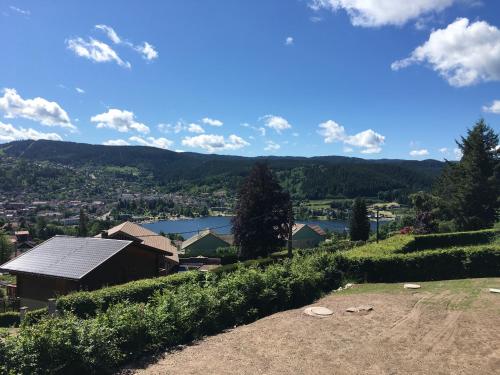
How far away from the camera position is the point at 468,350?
8742 mm

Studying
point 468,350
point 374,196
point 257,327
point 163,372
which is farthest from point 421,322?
point 374,196

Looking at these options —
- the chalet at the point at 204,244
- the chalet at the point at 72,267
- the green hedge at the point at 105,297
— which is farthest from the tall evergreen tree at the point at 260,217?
the chalet at the point at 204,244

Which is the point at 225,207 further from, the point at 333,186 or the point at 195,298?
the point at 195,298

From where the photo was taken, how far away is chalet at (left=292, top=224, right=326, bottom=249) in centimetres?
6575

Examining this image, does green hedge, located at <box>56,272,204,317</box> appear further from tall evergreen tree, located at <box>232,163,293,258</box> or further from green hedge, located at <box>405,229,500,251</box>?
tall evergreen tree, located at <box>232,163,293,258</box>

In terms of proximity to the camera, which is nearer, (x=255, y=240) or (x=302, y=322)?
(x=302, y=322)

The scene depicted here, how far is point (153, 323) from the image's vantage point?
9227 mm

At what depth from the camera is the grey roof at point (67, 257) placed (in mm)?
19073

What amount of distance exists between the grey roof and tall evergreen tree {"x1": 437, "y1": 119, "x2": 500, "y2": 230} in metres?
30.5

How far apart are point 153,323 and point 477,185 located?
117ft

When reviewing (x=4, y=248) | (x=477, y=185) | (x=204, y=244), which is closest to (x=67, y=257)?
(x=477, y=185)

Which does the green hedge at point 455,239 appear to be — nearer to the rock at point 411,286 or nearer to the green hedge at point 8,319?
the rock at point 411,286

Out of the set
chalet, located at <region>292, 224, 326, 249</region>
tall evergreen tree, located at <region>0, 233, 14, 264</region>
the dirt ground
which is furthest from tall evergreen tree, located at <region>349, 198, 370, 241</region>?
tall evergreen tree, located at <region>0, 233, 14, 264</region>

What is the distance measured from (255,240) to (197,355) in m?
29.8
